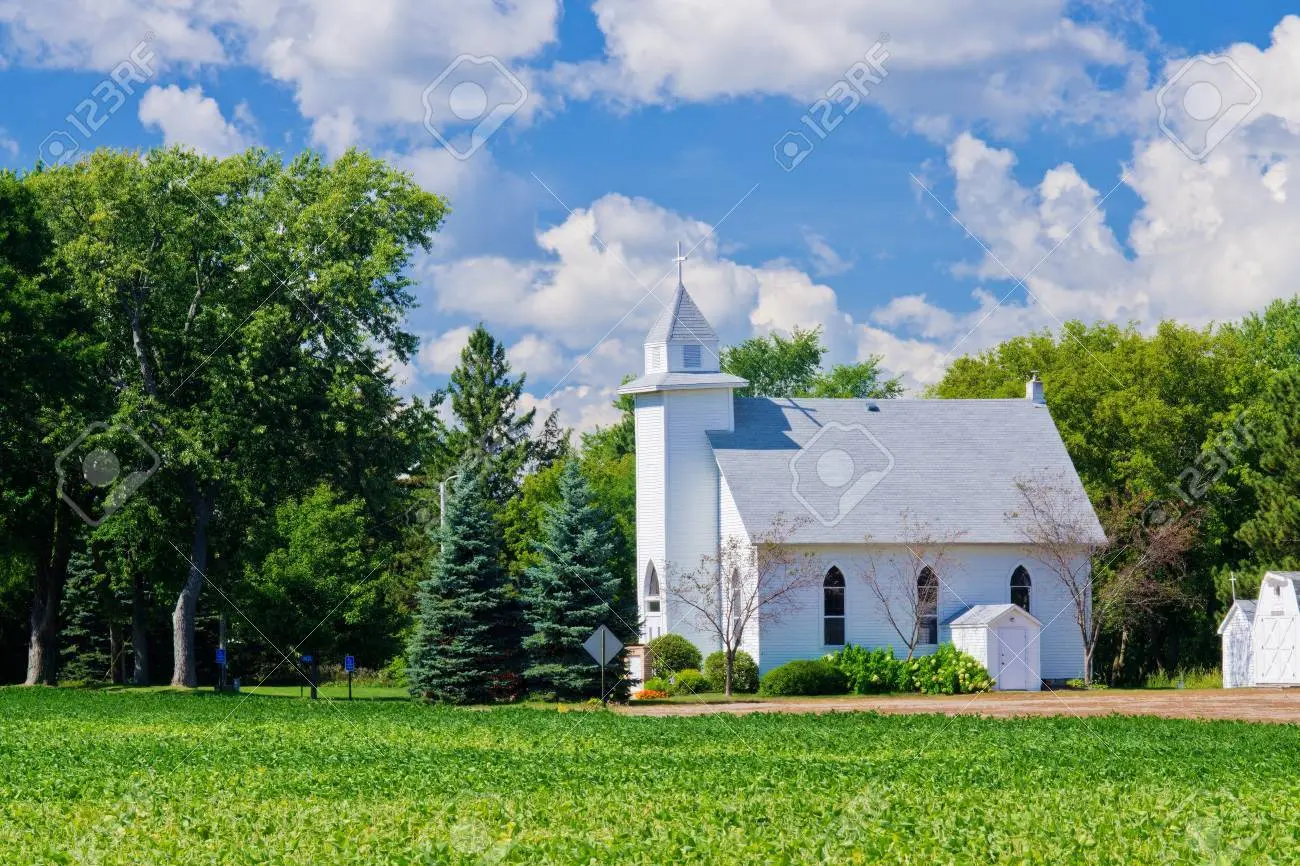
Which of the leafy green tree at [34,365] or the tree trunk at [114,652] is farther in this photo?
the tree trunk at [114,652]

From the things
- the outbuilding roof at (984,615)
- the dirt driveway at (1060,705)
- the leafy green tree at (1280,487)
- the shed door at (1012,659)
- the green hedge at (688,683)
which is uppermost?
the leafy green tree at (1280,487)

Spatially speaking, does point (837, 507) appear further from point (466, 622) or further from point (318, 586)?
point (318, 586)

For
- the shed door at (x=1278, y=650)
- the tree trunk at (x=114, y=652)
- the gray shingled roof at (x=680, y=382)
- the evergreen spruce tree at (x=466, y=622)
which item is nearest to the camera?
the evergreen spruce tree at (x=466, y=622)

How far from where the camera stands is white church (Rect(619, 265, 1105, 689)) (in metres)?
46.1

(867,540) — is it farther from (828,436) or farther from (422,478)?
(422,478)

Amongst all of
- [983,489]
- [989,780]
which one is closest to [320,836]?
[989,780]

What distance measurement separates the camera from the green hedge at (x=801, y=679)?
143 feet

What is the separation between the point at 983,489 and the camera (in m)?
48.4

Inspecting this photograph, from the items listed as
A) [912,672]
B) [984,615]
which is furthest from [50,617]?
[984,615]

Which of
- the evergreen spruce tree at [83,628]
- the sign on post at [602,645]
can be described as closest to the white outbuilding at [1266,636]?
the sign on post at [602,645]

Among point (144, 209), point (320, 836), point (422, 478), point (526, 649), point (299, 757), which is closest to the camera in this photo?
point (320, 836)

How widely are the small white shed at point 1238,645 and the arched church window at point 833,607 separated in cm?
1248

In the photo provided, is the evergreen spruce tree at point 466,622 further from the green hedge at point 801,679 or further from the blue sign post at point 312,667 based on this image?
the green hedge at point 801,679

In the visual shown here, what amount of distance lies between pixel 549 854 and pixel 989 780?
24.8ft
